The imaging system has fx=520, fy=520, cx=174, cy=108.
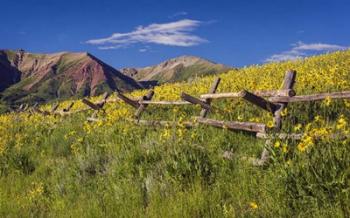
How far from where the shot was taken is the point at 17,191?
10234mm

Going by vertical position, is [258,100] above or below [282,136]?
above

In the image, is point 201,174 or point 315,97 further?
point 315,97

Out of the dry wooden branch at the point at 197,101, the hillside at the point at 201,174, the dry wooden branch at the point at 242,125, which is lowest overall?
the hillside at the point at 201,174

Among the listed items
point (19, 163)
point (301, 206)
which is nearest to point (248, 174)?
point (301, 206)

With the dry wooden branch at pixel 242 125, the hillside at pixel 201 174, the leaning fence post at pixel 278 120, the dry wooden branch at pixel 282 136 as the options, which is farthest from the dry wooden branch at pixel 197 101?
the dry wooden branch at pixel 282 136

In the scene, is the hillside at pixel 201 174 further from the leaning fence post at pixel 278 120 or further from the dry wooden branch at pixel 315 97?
the dry wooden branch at pixel 315 97

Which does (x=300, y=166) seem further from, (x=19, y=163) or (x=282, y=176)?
(x=19, y=163)

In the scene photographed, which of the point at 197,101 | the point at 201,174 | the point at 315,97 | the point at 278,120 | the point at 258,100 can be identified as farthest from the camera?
the point at 197,101

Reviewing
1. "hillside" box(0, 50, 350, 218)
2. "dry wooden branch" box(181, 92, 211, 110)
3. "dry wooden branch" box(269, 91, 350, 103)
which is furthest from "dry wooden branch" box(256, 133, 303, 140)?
"dry wooden branch" box(181, 92, 211, 110)

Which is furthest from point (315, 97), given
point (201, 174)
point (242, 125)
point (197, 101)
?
point (197, 101)

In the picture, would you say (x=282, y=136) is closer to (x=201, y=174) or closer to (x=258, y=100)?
(x=201, y=174)

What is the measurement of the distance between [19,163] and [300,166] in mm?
8382

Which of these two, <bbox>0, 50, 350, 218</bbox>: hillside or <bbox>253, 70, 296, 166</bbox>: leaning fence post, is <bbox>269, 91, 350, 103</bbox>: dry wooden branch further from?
<bbox>0, 50, 350, 218</bbox>: hillside

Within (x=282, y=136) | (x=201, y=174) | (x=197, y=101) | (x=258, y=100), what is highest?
(x=258, y=100)
